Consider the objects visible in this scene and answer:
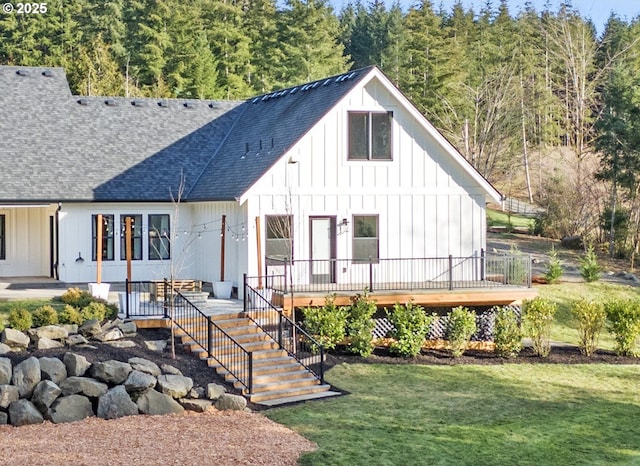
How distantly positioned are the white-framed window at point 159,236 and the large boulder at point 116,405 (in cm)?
1185

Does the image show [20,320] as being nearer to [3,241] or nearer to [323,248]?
[323,248]

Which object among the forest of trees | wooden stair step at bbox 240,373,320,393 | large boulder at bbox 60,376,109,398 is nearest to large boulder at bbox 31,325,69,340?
large boulder at bbox 60,376,109,398

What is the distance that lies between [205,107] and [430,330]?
42.2 ft

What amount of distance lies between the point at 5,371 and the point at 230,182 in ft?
35.8

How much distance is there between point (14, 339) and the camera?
17.7 meters

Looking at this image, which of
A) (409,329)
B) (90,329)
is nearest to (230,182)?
(409,329)

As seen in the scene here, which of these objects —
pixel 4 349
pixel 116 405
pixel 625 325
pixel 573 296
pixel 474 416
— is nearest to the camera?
pixel 116 405

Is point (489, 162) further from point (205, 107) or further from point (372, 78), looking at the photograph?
point (372, 78)

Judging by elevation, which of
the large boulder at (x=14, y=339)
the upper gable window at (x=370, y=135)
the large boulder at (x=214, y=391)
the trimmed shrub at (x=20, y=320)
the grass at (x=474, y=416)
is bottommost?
the grass at (x=474, y=416)

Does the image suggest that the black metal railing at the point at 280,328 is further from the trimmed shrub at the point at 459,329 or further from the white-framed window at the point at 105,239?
the white-framed window at the point at 105,239

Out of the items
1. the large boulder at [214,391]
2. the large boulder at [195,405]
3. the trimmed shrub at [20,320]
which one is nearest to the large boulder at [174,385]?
the large boulder at [195,405]

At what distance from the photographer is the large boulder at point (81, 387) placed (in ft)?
52.4

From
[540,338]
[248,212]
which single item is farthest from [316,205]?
[540,338]

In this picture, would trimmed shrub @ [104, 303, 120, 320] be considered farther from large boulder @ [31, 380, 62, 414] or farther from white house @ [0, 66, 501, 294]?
large boulder @ [31, 380, 62, 414]
